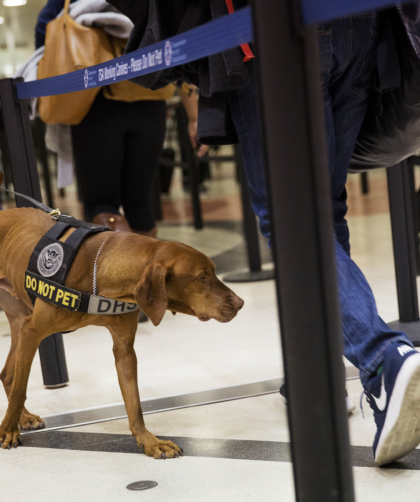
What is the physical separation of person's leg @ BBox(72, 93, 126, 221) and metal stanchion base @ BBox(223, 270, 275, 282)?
1026 mm

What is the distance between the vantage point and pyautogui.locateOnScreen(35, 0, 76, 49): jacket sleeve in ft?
8.64

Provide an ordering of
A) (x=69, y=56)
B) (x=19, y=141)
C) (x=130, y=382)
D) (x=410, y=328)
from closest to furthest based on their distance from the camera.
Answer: (x=130, y=382) < (x=19, y=141) < (x=410, y=328) < (x=69, y=56)

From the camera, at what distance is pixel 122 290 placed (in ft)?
4.92

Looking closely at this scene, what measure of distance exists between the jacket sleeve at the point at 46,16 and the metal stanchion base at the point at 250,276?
60.2 inches

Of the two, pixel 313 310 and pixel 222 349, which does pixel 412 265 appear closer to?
pixel 222 349

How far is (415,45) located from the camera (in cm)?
131

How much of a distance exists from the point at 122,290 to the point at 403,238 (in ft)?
3.86

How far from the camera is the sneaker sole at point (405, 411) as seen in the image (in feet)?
3.79

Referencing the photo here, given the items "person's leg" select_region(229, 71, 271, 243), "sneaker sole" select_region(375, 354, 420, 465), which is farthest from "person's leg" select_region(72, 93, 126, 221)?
"sneaker sole" select_region(375, 354, 420, 465)

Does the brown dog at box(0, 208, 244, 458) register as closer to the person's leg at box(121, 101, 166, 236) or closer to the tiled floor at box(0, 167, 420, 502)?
the tiled floor at box(0, 167, 420, 502)

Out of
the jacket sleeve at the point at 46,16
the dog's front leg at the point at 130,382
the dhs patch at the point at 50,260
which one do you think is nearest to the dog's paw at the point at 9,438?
the dog's front leg at the point at 130,382

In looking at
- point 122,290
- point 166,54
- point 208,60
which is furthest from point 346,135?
point 122,290

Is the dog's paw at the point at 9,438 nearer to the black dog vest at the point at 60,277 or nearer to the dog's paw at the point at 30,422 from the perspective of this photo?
the dog's paw at the point at 30,422

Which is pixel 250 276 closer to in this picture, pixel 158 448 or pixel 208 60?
pixel 158 448
